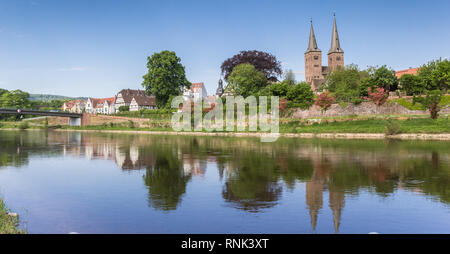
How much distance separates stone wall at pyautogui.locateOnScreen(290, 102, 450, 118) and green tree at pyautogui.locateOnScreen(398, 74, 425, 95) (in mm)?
6603

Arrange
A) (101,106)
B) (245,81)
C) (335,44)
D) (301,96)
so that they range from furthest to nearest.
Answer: (101,106)
(335,44)
(245,81)
(301,96)

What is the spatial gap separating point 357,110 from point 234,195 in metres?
41.6

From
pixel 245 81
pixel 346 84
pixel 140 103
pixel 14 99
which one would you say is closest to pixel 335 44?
pixel 346 84

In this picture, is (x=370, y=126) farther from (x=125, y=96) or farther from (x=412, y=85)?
(x=125, y=96)

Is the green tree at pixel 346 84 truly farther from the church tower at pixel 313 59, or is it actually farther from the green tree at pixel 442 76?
the church tower at pixel 313 59

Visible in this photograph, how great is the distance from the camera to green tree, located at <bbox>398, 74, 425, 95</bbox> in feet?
174

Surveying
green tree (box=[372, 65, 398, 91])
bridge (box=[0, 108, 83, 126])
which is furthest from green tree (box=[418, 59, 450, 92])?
bridge (box=[0, 108, 83, 126])

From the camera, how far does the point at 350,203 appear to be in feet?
38.1

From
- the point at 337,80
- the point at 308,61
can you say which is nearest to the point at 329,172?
the point at 337,80

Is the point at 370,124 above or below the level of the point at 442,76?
below

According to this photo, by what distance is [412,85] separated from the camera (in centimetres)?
5347

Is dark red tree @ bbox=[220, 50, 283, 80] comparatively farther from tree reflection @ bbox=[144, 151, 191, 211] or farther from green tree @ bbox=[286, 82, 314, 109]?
tree reflection @ bbox=[144, 151, 191, 211]

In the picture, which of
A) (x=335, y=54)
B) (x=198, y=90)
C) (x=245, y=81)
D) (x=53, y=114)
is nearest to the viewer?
(x=245, y=81)
